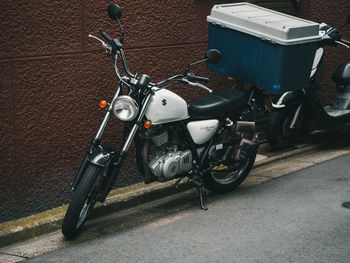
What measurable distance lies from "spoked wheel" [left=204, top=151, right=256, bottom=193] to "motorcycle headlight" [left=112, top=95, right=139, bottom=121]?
4.08ft

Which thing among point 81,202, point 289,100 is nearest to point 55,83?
point 81,202

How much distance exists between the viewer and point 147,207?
17.0 feet

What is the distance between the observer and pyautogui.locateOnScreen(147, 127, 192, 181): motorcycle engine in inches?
186

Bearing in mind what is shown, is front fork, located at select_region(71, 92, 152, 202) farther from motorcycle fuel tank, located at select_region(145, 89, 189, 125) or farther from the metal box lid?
the metal box lid

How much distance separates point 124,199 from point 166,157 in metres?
0.69

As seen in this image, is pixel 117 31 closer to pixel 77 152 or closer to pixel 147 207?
pixel 77 152

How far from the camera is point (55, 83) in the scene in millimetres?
5027

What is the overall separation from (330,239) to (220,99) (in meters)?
1.71

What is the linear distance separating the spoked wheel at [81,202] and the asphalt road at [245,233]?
17cm

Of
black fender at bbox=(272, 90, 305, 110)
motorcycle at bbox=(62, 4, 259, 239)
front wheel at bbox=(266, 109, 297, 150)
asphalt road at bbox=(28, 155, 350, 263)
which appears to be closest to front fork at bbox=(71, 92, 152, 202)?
motorcycle at bbox=(62, 4, 259, 239)

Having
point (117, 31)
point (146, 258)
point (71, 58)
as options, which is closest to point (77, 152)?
point (71, 58)

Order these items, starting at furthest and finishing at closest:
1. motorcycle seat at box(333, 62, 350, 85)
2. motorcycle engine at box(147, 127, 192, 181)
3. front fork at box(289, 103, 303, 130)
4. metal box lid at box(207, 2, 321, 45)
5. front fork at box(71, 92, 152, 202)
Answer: motorcycle seat at box(333, 62, 350, 85) → front fork at box(289, 103, 303, 130) → metal box lid at box(207, 2, 321, 45) → motorcycle engine at box(147, 127, 192, 181) → front fork at box(71, 92, 152, 202)

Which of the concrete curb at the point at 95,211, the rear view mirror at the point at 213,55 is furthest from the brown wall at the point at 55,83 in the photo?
the rear view mirror at the point at 213,55

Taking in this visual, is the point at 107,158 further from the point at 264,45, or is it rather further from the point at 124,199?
the point at 264,45
